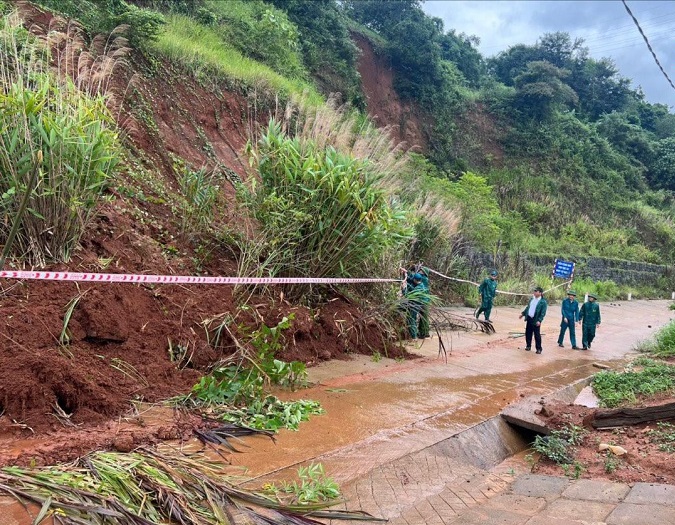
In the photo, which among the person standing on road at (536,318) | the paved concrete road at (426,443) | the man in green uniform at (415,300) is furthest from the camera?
the person standing on road at (536,318)

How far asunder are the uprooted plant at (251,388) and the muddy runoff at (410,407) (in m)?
0.17

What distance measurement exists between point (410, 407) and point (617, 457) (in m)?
1.93

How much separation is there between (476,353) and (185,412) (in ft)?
19.1

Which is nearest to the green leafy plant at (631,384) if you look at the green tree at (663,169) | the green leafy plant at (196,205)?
the green leafy plant at (196,205)

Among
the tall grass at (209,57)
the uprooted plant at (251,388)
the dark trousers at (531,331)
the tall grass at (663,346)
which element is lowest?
the uprooted plant at (251,388)

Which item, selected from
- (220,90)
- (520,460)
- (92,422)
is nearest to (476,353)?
(520,460)

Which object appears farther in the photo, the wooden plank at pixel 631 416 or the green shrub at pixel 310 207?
the green shrub at pixel 310 207

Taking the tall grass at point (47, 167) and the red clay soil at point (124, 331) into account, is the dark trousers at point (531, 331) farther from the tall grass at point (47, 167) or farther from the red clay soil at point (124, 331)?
the tall grass at point (47, 167)

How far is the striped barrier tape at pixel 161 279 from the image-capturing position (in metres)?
4.34

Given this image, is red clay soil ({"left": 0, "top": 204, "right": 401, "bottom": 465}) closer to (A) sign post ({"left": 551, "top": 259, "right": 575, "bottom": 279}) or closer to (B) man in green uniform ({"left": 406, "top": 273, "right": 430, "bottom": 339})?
(B) man in green uniform ({"left": 406, "top": 273, "right": 430, "bottom": 339})

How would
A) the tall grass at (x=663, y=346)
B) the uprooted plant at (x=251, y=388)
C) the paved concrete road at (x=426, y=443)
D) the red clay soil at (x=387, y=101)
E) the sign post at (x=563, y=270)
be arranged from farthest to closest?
the red clay soil at (x=387, y=101) < the sign post at (x=563, y=270) < the tall grass at (x=663, y=346) < the uprooted plant at (x=251, y=388) < the paved concrete road at (x=426, y=443)

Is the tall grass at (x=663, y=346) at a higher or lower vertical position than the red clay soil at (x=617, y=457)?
higher

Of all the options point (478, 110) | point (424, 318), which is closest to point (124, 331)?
point (424, 318)

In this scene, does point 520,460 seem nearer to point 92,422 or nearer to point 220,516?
point 220,516
